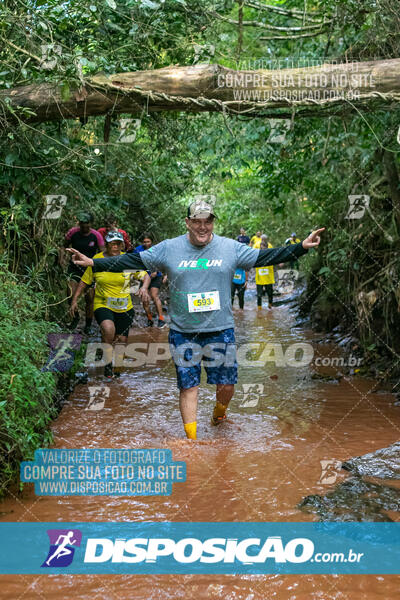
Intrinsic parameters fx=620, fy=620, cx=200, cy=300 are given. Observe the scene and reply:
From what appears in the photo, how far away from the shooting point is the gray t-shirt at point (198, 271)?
17.0ft

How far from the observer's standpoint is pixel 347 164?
10.5m

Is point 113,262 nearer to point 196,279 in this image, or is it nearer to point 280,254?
point 196,279

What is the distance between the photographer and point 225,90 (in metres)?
5.77

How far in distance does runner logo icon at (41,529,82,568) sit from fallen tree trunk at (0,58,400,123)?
3.79 metres

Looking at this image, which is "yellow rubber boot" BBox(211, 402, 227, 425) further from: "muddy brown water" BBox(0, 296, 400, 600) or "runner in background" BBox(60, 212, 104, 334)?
"runner in background" BBox(60, 212, 104, 334)

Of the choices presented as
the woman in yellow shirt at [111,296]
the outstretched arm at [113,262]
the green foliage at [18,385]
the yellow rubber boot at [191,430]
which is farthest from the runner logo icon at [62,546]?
the woman in yellow shirt at [111,296]

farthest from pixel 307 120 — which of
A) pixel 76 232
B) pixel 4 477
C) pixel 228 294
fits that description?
pixel 4 477

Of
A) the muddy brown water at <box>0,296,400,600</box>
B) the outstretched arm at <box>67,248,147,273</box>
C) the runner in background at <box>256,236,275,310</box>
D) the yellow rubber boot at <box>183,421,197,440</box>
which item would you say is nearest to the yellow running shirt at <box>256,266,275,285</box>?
the runner in background at <box>256,236,275,310</box>

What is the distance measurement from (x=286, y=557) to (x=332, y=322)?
874 centimetres

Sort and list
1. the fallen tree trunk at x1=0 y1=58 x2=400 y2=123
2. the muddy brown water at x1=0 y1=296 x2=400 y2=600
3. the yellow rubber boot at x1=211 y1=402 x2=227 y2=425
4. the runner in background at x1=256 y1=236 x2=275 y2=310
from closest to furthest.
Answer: the muddy brown water at x1=0 y1=296 x2=400 y2=600 < the fallen tree trunk at x1=0 y1=58 x2=400 y2=123 < the yellow rubber boot at x1=211 y1=402 x2=227 y2=425 < the runner in background at x1=256 y1=236 x2=275 y2=310

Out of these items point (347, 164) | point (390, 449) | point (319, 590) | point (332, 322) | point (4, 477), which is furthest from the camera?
point (332, 322)

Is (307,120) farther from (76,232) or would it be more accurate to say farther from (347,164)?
(76,232)

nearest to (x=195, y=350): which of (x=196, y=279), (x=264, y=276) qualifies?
(x=196, y=279)

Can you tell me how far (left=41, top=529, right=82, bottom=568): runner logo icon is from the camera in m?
3.47
